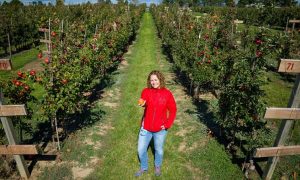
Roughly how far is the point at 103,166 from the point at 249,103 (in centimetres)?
349

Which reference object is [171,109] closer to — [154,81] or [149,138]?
[154,81]

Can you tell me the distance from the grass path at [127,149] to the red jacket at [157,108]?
4.34ft

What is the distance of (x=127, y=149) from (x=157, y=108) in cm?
217

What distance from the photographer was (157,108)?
4816 mm

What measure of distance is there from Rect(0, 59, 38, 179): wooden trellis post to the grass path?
492 millimetres

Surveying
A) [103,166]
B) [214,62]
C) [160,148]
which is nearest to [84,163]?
[103,166]

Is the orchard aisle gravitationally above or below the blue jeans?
below

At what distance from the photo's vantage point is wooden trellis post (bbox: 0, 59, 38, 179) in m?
4.52

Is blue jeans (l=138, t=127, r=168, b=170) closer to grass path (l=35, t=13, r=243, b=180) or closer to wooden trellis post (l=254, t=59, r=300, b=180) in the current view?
grass path (l=35, t=13, r=243, b=180)

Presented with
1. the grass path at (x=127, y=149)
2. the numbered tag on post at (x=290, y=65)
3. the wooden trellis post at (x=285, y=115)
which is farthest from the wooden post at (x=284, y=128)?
the grass path at (x=127, y=149)

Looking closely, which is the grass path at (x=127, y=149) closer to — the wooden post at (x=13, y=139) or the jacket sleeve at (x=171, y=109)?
the wooden post at (x=13, y=139)

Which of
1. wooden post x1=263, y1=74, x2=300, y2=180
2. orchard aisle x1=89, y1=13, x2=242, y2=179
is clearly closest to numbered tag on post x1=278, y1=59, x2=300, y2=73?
wooden post x1=263, y1=74, x2=300, y2=180

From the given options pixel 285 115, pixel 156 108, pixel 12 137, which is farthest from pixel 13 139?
pixel 285 115

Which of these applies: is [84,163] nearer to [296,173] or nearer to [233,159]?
[233,159]
